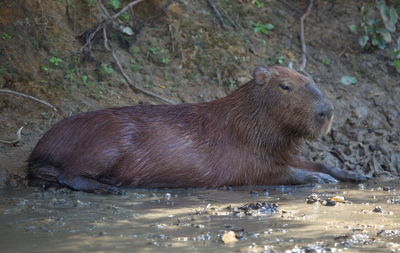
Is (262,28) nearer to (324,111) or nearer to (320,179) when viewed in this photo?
(324,111)

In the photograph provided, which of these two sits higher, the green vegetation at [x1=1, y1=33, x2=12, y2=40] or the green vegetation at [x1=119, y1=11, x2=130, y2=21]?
the green vegetation at [x1=119, y1=11, x2=130, y2=21]

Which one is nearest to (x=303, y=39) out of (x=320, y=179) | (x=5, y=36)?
(x=320, y=179)

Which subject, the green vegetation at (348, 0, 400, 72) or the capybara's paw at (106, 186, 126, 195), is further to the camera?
the green vegetation at (348, 0, 400, 72)

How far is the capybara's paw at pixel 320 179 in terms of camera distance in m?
6.09

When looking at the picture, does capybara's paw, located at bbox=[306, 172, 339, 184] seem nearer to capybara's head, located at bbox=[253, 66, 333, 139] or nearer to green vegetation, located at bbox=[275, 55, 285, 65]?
capybara's head, located at bbox=[253, 66, 333, 139]

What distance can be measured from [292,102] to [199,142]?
0.85 metres

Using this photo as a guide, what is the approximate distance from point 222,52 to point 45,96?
2244mm

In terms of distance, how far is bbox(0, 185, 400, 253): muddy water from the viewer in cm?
358

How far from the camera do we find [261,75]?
6145 mm

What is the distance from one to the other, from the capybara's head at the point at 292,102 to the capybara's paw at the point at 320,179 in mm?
330

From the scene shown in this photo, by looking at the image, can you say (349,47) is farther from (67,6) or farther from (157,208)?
(157,208)

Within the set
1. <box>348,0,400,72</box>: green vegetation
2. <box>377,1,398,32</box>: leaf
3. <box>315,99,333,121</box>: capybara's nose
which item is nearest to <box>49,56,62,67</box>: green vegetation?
<box>315,99,333,121</box>: capybara's nose

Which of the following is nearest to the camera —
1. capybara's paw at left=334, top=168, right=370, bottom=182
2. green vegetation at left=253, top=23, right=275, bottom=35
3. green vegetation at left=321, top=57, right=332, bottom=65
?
capybara's paw at left=334, top=168, right=370, bottom=182

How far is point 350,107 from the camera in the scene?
7.89m
